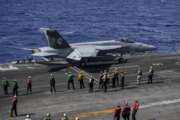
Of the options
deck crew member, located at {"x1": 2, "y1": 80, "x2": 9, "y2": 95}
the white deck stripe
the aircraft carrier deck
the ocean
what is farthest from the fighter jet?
the ocean

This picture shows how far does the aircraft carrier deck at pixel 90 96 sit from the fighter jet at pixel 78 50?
1.75 m

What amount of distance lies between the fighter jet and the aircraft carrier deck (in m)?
1.75

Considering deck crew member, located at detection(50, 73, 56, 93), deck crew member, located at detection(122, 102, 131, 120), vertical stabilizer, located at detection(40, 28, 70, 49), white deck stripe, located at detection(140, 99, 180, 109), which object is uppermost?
vertical stabilizer, located at detection(40, 28, 70, 49)

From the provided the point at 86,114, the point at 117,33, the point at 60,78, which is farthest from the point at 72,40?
the point at 86,114

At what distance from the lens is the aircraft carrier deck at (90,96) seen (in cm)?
3566

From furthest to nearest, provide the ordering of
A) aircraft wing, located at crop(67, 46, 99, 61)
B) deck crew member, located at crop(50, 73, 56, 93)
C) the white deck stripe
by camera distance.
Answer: aircraft wing, located at crop(67, 46, 99, 61) < deck crew member, located at crop(50, 73, 56, 93) < the white deck stripe

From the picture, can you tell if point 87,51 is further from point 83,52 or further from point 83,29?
point 83,29

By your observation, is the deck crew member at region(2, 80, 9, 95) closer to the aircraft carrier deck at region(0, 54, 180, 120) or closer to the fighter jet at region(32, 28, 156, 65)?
the aircraft carrier deck at region(0, 54, 180, 120)

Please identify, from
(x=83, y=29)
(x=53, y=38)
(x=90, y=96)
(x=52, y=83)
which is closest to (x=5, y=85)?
(x=52, y=83)

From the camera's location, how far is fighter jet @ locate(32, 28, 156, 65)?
5419 cm

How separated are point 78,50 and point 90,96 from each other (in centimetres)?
1599

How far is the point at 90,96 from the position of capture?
4056 centimetres

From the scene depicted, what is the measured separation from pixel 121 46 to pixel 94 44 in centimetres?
411

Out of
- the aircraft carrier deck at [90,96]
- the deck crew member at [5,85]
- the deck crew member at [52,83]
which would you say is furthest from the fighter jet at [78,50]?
the deck crew member at [5,85]
